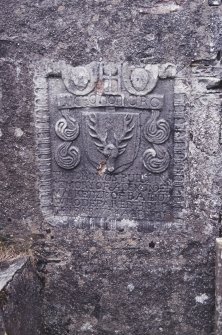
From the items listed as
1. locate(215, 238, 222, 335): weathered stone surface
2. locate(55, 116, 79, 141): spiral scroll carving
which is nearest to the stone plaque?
locate(55, 116, 79, 141): spiral scroll carving

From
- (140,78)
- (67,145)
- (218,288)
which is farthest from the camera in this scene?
(67,145)

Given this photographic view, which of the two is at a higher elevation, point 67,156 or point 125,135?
point 125,135

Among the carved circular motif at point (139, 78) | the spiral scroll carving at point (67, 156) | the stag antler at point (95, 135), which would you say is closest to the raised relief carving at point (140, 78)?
the carved circular motif at point (139, 78)

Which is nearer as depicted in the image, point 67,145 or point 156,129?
point 156,129

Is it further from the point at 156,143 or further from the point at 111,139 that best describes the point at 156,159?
the point at 111,139

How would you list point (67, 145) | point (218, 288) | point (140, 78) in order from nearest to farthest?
point (140, 78) → point (218, 288) → point (67, 145)

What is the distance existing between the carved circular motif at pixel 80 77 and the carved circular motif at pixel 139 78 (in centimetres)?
28

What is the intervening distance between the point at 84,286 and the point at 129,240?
461 millimetres

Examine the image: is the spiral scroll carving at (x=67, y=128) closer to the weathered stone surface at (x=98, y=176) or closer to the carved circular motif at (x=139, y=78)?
the weathered stone surface at (x=98, y=176)

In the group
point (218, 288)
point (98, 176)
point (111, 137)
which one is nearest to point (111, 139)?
point (111, 137)

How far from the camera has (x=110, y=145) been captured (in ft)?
10.2

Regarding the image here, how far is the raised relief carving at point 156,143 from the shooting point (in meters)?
3.03

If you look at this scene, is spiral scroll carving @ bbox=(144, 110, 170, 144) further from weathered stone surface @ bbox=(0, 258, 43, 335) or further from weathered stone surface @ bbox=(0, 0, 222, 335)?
weathered stone surface @ bbox=(0, 258, 43, 335)

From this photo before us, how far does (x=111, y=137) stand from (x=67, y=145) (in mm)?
296
